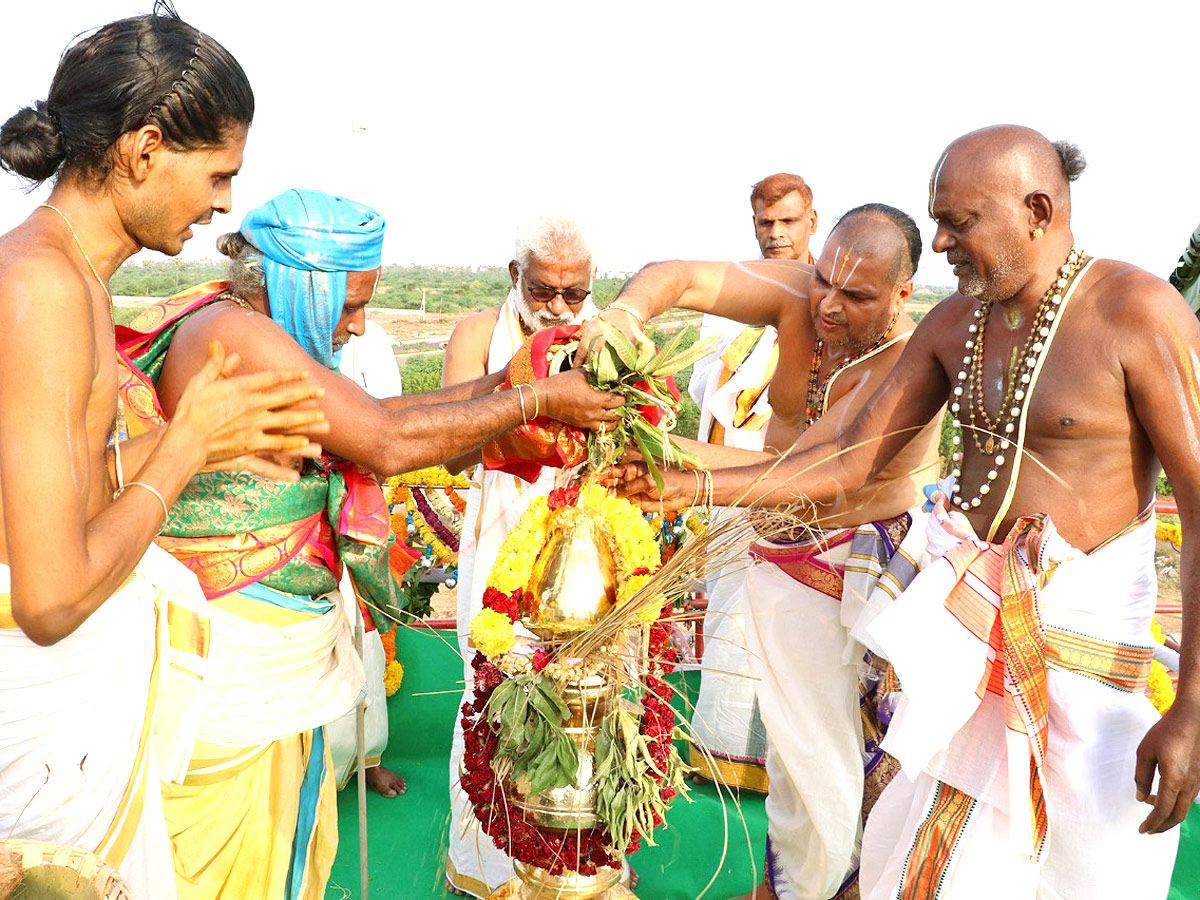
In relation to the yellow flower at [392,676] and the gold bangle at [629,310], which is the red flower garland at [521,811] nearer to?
the gold bangle at [629,310]

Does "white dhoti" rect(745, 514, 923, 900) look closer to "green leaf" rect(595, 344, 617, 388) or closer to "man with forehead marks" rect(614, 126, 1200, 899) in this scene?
"man with forehead marks" rect(614, 126, 1200, 899)

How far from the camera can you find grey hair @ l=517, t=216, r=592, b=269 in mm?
4297

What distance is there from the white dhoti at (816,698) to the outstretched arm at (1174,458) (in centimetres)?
142

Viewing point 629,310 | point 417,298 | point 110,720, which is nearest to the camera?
point 110,720

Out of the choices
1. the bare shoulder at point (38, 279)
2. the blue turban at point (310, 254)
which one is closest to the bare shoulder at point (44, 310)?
the bare shoulder at point (38, 279)

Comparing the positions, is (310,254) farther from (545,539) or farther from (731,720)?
(731,720)

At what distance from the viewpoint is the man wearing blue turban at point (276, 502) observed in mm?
2762

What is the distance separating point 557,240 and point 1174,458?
2.51m

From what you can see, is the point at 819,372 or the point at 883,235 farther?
the point at 819,372

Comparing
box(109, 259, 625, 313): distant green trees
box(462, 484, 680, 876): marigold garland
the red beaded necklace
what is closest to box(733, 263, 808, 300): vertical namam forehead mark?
the red beaded necklace

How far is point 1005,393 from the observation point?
2.94 meters

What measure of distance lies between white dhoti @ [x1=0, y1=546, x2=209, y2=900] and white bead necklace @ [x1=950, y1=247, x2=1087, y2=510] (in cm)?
218

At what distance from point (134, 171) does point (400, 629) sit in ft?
17.1

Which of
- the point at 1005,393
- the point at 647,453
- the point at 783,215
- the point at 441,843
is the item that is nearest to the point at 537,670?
the point at 647,453
